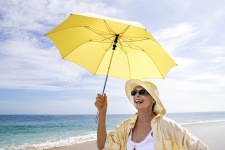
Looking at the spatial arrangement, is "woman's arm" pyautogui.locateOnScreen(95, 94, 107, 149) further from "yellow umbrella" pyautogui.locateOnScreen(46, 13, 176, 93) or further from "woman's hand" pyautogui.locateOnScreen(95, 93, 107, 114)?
"yellow umbrella" pyautogui.locateOnScreen(46, 13, 176, 93)

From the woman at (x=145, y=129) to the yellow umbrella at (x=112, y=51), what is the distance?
2.42 feet

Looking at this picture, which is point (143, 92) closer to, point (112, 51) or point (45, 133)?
point (112, 51)

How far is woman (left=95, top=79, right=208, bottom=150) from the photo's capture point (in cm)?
304

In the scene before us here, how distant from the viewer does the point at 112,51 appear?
4223mm

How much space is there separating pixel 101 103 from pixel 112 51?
1087 mm

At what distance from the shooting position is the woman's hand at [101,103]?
3.36 m

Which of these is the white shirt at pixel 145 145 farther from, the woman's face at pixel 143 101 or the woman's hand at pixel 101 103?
the woman's hand at pixel 101 103

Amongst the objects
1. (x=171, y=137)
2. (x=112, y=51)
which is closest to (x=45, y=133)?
(x=112, y=51)

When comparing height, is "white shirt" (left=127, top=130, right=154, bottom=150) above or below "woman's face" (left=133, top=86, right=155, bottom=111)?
below

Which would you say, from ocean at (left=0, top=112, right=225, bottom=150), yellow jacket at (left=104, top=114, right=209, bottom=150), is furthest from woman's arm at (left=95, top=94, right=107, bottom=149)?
ocean at (left=0, top=112, right=225, bottom=150)

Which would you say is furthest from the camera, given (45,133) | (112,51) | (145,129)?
(45,133)

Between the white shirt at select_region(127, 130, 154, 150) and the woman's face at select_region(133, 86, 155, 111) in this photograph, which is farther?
the woman's face at select_region(133, 86, 155, 111)

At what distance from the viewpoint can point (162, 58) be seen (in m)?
4.11

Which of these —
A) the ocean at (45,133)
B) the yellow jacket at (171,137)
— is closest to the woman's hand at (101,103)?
the yellow jacket at (171,137)
